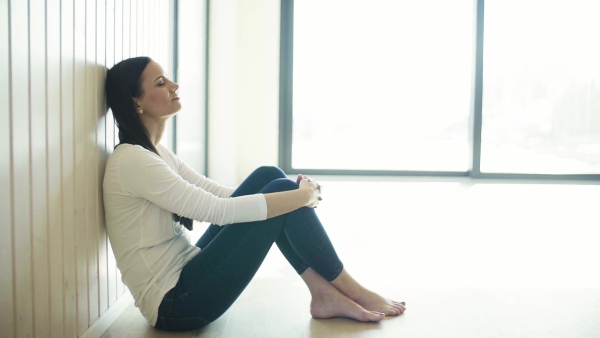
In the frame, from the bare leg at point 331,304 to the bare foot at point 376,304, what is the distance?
35mm

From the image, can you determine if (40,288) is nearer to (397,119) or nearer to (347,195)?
(347,195)

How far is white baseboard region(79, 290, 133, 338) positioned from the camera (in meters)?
1.75

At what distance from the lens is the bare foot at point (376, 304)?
6.53 feet

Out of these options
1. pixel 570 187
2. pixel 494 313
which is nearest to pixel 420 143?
pixel 570 187

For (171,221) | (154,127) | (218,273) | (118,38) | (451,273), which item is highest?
(118,38)

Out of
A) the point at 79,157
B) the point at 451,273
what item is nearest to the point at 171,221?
the point at 79,157

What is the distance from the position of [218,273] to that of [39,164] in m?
0.57

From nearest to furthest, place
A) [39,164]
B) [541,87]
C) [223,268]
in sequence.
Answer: [39,164] < [223,268] < [541,87]

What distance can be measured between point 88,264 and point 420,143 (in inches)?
198

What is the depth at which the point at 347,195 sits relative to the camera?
15.6 feet

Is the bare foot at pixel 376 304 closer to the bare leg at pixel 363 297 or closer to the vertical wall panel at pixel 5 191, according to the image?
the bare leg at pixel 363 297

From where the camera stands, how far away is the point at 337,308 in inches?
76.5

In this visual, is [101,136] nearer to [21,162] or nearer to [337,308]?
[21,162]

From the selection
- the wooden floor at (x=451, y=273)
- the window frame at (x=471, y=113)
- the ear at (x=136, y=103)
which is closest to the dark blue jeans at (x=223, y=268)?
the wooden floor at (x=451, y=273)
